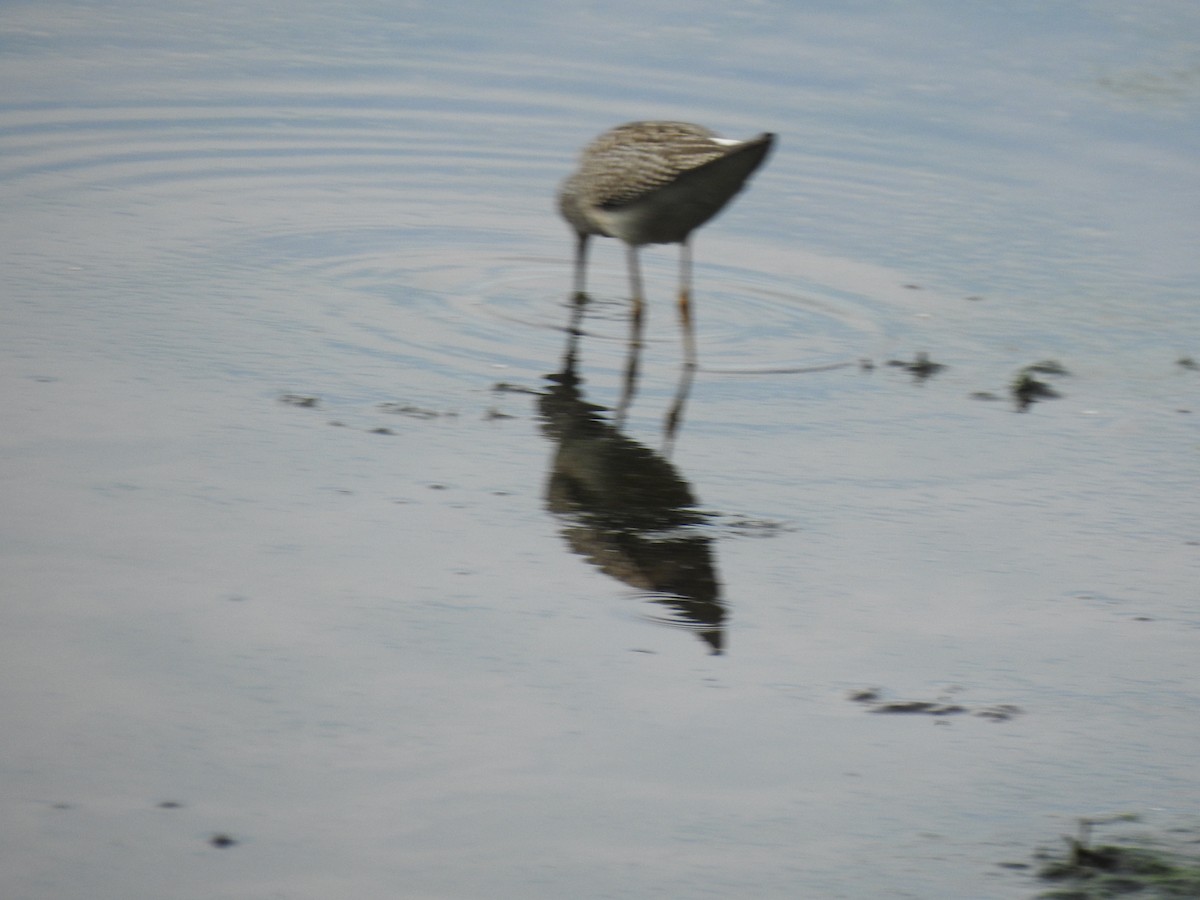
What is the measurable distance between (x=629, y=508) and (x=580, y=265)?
2586 mm

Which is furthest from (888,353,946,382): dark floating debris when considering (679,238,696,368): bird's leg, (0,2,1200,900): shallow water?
(679,238,696,368): bird's leg

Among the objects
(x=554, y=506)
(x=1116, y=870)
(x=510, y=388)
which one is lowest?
(x=1116, y=870)

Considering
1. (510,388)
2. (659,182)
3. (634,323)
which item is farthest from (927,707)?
(634,323)

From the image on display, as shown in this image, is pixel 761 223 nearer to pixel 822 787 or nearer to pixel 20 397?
pixel 20 397

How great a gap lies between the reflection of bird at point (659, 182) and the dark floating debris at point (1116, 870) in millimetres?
3459

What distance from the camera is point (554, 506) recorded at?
610 cm

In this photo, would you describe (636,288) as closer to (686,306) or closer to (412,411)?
(686,306)

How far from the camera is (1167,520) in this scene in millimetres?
6461

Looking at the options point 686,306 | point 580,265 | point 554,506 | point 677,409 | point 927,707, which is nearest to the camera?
point 927,707

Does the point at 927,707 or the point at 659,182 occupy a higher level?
the point at 659,182

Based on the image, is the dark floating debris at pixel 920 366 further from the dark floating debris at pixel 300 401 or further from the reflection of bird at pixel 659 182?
the dark floating debris at pixel 300 401

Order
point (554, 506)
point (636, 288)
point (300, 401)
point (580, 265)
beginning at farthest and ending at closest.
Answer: point (580, 265)
point (636, 288)
point (300, 401)
point (554, 506)

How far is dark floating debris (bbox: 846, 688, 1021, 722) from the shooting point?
4.98 m

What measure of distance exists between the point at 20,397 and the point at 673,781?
3098 mm
